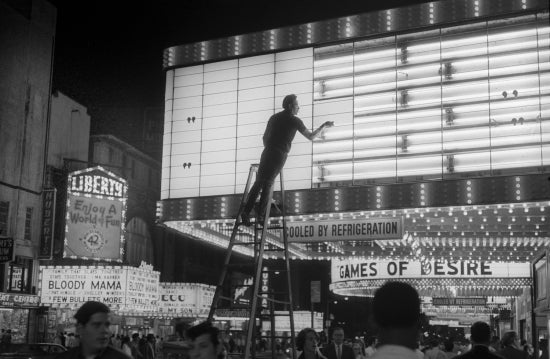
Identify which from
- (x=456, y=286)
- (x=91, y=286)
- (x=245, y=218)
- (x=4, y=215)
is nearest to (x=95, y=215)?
(x=91, y=286)

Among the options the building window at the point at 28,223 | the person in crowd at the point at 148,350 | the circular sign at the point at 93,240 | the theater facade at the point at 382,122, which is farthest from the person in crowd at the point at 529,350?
the building window at the point at 28,223

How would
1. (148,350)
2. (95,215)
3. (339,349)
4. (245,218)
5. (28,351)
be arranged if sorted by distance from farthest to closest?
(95,215) < (148,350) < (28,351) < (339,349) < (245,218)

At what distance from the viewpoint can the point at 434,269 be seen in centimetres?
2602

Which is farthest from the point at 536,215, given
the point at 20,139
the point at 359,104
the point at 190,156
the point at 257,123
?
the point at 20,139

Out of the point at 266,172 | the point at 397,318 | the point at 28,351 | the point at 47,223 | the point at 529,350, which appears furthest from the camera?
the point at 47,223

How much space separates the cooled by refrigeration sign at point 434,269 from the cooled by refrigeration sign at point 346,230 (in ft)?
35.4

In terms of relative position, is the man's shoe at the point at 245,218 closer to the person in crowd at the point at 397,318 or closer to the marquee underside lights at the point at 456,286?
the person in crowd at the point at 397,318

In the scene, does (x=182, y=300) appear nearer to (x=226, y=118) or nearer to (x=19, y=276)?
(x=19, y=276)

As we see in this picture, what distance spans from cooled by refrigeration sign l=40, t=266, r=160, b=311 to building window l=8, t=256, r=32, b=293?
649 millimetres

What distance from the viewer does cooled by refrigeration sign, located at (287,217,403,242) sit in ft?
51.1

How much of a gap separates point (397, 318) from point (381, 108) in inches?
513

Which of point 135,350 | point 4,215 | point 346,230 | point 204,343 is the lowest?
point 135,350

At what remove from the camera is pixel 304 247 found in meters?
24.5

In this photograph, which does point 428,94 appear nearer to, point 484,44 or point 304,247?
point 484,44
